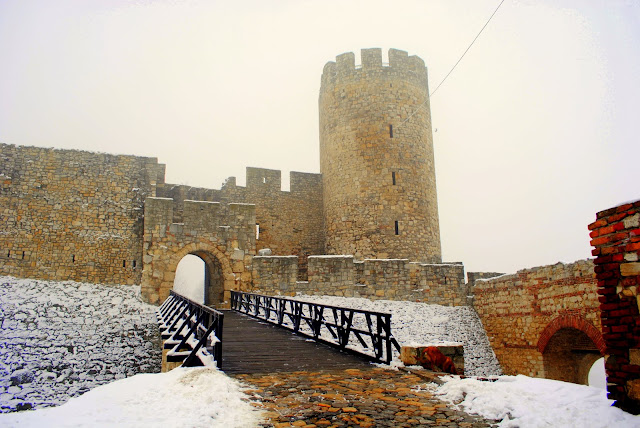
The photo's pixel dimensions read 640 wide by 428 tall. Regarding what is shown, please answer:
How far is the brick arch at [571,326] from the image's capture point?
991 cm

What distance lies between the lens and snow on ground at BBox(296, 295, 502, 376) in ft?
41.4

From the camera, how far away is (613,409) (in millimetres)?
3369

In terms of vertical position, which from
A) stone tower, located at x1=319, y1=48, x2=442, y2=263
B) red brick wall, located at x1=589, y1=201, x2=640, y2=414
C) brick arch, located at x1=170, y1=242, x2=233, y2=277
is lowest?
red brick wall, located at x1=589, y1=201, x2=640, y2=414

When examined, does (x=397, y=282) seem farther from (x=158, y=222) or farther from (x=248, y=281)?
(x=158, y=222)

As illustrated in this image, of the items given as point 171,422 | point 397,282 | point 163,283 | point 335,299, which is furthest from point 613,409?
point 163,283

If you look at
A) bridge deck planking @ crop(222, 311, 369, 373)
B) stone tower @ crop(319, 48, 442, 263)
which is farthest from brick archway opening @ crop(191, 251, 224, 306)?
bridge deck planking @ crop(222, 311, 369, 373)

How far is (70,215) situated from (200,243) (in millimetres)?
5349

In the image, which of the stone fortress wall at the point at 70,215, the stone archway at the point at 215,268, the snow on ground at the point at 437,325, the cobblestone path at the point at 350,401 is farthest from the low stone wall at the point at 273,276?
the cobblestone path at the point at 350,401

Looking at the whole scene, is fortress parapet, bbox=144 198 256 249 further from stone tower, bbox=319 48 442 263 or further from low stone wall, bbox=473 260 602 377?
low stone wall, bbox=473 260 602 377

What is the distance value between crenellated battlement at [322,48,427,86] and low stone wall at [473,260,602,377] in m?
9.17

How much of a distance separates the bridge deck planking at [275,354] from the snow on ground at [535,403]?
2.02m

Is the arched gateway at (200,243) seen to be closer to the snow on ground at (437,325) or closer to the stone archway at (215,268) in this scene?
the stone archway at (215,268)

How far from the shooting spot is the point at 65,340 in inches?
420

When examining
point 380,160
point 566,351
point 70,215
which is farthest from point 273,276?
point 566,351
